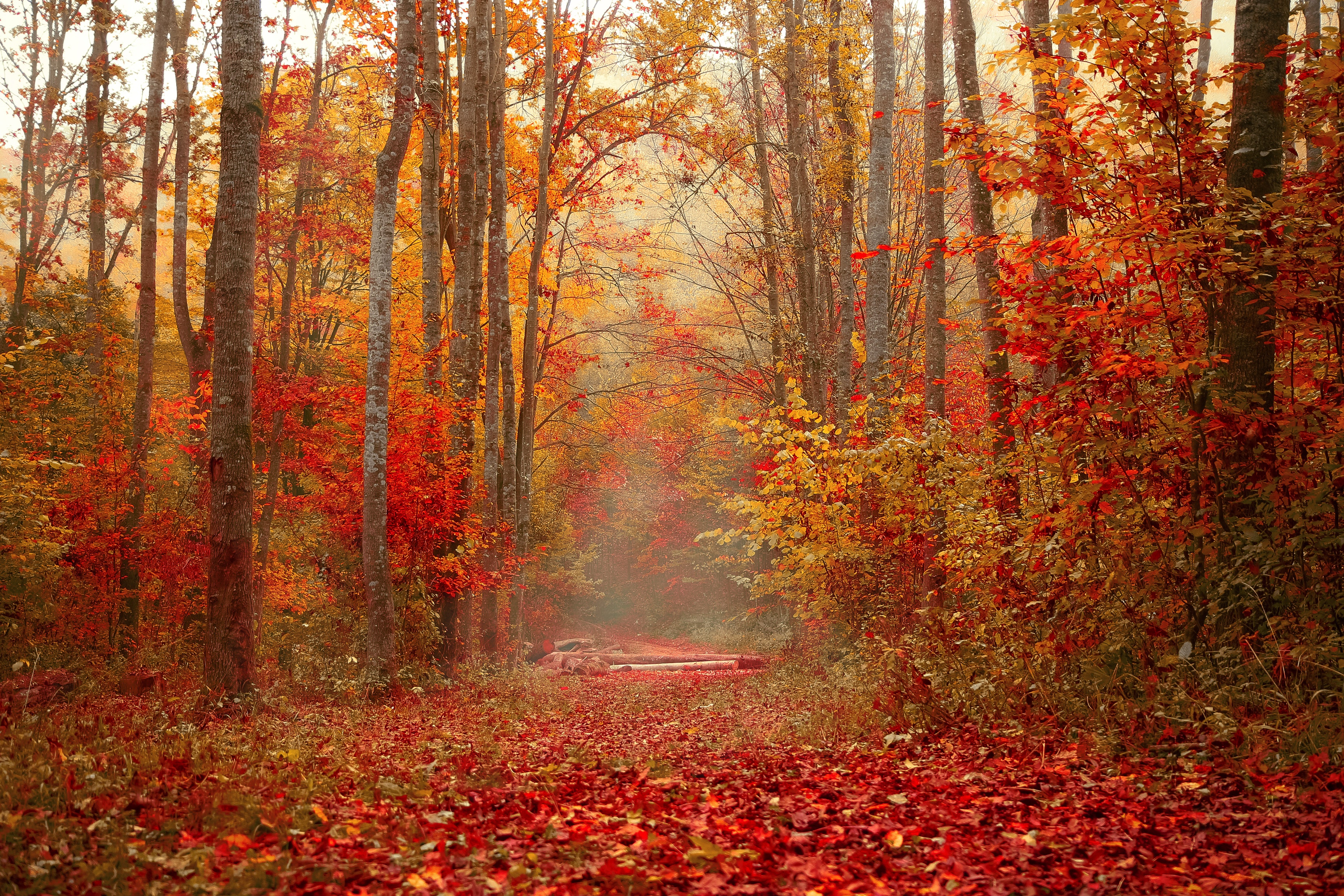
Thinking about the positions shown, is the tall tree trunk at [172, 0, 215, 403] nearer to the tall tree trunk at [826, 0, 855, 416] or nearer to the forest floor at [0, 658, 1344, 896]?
the forest floor at [0, 658, 1344, 896]

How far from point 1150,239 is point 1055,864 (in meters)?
4.02

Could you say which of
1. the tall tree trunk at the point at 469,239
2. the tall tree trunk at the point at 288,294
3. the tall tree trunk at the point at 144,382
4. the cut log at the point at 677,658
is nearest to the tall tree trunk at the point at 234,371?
the tall tree trunk at the point at 469,239

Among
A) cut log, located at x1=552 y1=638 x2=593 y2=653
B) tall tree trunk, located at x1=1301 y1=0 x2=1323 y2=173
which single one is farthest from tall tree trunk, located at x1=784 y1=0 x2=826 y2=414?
cut log, located at x1=552 y1=638 x2=593 y2=653

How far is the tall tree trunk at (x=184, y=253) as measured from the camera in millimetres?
14453

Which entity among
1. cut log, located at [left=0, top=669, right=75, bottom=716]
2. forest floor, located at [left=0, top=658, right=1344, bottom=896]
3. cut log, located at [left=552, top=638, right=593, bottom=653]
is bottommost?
cut log, located at [left=552, top=638, right=593, bottom=653]

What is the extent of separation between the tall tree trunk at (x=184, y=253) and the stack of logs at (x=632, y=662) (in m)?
8.99

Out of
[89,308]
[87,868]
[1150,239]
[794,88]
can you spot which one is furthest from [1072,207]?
[89,308]

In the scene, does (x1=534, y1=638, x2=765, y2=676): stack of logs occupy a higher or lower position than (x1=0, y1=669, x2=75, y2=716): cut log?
lower

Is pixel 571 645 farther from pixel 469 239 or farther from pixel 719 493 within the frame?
pixel 469 239

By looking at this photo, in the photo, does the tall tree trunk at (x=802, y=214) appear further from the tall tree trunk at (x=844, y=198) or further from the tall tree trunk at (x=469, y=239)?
the tall tree trunk at (x=469, y=239)

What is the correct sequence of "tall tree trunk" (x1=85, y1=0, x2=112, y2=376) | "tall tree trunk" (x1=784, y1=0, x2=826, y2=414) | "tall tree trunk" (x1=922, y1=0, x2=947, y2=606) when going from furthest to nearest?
"tall tree trunk" (x1=784, y1=0, x2=826, y2=414), "tall tree trunk" (x1=85, y1=0, x2=112, y2=376), "tall tree trunk" (x1=922, y1=0, x2=947, y2=606)

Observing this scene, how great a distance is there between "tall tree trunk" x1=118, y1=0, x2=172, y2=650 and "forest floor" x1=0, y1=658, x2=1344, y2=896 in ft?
29.2

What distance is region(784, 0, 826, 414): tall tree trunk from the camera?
53.1 feet

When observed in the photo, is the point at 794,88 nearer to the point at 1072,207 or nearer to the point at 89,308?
the point at 1072,207
